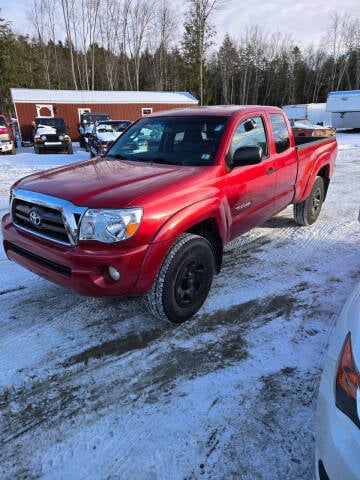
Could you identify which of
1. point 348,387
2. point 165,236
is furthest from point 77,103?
point 348,387

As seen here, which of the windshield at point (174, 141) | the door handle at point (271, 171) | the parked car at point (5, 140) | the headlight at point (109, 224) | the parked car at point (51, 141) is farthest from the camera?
the parked car at point (51, 141)

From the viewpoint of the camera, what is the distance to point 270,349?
272 cm

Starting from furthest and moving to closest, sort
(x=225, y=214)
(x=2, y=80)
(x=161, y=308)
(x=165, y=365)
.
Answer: (x=2, y=80), (x=225, y=214), (x=161, y=308), (x=165, y=365)

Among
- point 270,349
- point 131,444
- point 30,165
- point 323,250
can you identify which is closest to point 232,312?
point 270,349

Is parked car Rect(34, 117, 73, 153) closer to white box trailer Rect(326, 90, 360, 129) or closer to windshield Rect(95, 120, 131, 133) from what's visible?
windshield Rect(95, 120, 131, 133)

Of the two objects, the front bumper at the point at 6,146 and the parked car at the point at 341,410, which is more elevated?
the front bumper at the point at 6,146

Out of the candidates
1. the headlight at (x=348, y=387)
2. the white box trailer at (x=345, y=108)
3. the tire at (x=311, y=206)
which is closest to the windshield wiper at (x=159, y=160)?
the headlight at (x=348, y=387)

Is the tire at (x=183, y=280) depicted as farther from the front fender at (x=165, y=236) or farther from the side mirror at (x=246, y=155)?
the side mirror at (x=246, y=155)

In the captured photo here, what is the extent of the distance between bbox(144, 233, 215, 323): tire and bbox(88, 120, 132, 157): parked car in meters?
9.49

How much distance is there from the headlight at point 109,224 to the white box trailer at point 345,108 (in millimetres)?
28314

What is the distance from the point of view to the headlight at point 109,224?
7.83ft

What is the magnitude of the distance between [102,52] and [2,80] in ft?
44.7

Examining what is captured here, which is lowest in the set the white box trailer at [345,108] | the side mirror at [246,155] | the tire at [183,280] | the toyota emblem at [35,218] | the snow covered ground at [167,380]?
the snow covered ground at [167,380]

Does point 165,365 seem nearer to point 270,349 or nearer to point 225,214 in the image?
point 270,349
